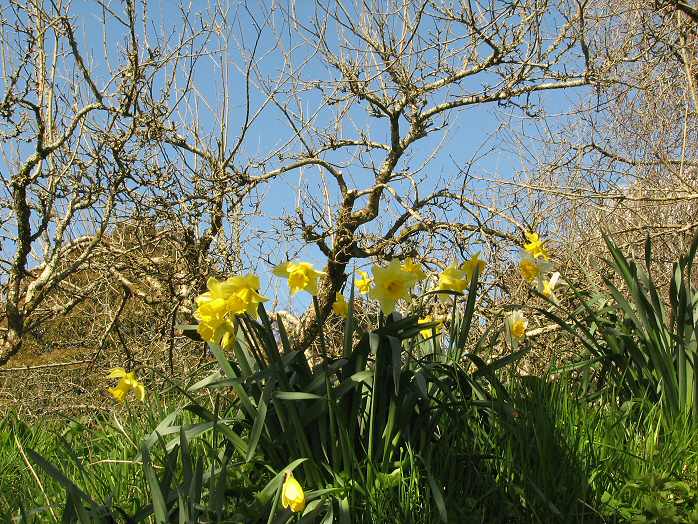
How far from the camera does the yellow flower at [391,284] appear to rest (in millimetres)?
2420

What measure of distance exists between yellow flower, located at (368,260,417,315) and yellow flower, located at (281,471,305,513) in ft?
2.19

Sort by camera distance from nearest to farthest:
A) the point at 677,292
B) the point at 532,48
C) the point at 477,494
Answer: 1. the point at 477,494
2. the point at 677,292
3. the point at 532,48

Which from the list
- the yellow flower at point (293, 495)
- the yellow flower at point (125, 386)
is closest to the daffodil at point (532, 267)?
the yellow flower at point (293, 495)

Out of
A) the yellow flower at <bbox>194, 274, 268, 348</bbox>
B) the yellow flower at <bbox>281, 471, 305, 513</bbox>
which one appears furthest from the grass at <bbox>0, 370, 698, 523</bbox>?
the yellow flower at <bbox>194, 274, 268, 348</bbox>

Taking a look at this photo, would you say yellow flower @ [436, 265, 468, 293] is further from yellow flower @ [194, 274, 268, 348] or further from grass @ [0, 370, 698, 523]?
yellow flower @ [194, 274, 268, 348]

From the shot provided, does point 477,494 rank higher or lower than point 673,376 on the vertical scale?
lower

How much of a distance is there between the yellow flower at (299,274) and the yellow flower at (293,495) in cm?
60

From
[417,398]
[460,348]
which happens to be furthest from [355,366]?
[460,348]

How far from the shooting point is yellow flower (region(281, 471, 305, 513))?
1.97 m

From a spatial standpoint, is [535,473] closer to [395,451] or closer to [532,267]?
[395,451]

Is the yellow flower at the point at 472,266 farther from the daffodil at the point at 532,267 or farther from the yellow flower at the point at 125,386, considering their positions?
the yellow flower at the point at 125,386

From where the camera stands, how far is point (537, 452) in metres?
2.41

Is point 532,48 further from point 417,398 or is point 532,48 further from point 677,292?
point 417,398

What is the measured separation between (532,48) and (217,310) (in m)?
3.82
